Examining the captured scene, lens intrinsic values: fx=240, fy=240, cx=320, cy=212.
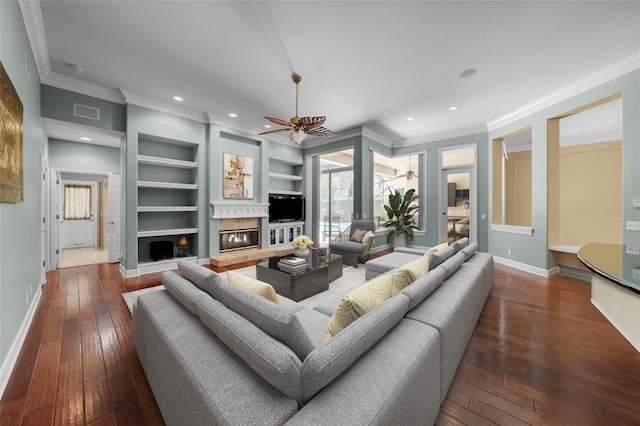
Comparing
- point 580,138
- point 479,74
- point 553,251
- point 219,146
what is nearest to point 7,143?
point 219,146

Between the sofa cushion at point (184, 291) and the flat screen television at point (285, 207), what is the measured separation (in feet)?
15.2

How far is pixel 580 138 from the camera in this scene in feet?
18.5

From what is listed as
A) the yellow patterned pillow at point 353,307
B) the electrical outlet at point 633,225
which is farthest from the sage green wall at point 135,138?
the electrical outlet at point 633,225

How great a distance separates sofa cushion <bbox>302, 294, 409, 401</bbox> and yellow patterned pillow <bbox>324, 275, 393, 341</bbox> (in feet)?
0.50

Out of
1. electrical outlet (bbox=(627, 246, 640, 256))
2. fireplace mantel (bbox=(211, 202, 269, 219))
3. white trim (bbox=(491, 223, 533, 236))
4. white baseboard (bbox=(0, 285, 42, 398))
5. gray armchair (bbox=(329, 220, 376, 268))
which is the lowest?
white baseboard (bbox=(0, 285, 42, 398))

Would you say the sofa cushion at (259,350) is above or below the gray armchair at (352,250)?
above

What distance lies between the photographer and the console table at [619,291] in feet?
3.16

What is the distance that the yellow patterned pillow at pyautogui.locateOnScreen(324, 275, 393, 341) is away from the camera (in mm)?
1312

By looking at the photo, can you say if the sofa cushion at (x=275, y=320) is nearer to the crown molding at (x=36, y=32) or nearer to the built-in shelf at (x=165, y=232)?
the crown molding at (x=36, y=32)

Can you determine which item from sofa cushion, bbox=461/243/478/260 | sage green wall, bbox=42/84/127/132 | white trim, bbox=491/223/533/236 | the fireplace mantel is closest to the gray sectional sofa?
sofa cushion, bbox=461/243/478/260

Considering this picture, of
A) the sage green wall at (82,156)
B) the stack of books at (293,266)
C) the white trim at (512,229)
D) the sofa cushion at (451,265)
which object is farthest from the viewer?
the sage green wall at (82,156)

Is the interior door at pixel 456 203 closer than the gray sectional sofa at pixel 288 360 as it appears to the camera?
No

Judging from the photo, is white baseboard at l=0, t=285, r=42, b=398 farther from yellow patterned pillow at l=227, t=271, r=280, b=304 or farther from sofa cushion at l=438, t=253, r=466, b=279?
sofa cushion at l=438, t=253, r=466, b=279

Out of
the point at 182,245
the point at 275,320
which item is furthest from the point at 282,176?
the point at 275,320
